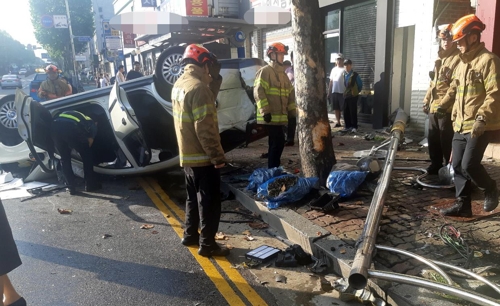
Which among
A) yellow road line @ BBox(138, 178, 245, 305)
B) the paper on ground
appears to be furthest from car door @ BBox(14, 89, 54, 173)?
yellow road line @ BBox(138, 178, 245, 305)

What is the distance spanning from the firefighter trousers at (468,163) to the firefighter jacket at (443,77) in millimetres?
1021

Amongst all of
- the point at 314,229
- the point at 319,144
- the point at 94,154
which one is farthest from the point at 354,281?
the point at 94,154

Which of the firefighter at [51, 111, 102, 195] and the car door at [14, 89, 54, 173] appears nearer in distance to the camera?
the car door at [14, 89, 54, 173]

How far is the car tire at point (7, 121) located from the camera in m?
7.42

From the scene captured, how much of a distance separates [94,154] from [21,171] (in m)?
1.60

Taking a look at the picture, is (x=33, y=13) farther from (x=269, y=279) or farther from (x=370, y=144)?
(x=269, y=279)

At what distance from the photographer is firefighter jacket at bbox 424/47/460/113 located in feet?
17.1

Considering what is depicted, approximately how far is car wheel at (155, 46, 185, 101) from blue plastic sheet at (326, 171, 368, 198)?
125 inches

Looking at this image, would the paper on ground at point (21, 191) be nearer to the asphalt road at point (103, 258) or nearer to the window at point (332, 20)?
the asphalt road at point (103, 258)

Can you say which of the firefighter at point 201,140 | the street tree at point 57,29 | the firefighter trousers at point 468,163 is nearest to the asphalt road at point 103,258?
the firefighter at point 201,140

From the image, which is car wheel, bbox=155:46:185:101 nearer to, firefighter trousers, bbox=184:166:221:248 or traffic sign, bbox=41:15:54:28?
→ firefighter trousers, bbox=184:166:221:248

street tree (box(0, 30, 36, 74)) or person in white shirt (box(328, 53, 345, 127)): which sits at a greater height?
street tree (box(0, 30, 36, 74))

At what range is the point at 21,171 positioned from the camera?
7.66m

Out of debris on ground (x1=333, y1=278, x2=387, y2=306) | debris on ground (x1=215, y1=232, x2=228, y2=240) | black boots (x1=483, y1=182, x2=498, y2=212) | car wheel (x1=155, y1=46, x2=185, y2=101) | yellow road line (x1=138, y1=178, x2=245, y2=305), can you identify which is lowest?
debris on ground (x1=215, y1=232, x2=228, y2=240)
